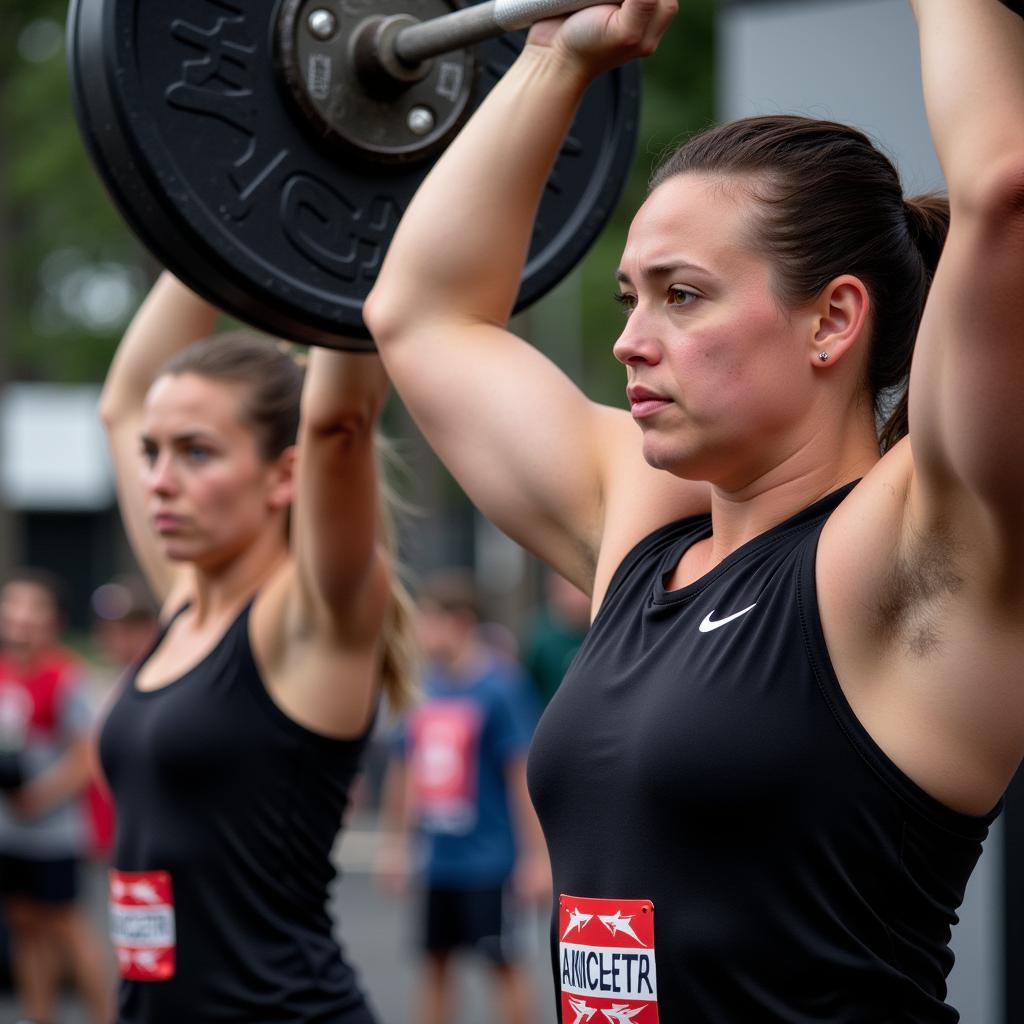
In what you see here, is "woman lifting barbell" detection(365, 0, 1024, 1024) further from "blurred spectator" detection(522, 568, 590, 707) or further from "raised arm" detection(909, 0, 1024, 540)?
"blurred spectator" detection(522, 568, 590, 707)

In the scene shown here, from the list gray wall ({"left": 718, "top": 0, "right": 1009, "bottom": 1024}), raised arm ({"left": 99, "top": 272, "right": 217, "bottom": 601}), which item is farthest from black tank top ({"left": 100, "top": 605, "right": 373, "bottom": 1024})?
gray wall ({"left": 718, "top": 0, "right": 1009, "bottom": 1024})

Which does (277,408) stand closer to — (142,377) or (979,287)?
(142,377)

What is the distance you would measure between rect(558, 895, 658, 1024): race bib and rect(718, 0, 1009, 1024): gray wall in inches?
101

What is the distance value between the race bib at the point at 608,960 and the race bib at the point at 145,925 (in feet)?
3.78

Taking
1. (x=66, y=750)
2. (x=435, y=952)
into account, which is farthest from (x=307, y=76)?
(x=66, y=750)

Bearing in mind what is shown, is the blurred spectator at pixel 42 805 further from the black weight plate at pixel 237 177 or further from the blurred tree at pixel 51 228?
the blurred tree at pixel 51 228

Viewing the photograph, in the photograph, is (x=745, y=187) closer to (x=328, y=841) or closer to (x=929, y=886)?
(x=929, y=886)

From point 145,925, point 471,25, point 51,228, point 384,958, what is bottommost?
point 384,958

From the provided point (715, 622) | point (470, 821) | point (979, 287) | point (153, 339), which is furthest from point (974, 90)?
point (470, 821)

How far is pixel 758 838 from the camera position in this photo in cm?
156

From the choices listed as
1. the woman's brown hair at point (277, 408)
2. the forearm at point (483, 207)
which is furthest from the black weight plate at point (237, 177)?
the woman's brown hair at point (277, 408)

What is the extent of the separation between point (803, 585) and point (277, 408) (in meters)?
1.63

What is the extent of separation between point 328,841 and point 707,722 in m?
1.36

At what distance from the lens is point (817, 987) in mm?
1559
